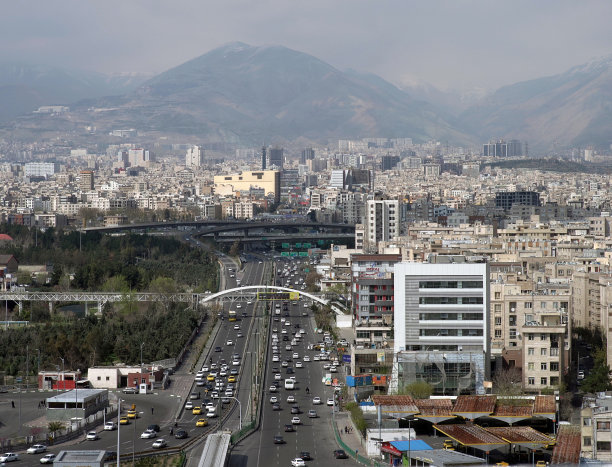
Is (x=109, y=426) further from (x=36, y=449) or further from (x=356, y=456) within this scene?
(x=356, y=456)

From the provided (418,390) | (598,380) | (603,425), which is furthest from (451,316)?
(603,425)

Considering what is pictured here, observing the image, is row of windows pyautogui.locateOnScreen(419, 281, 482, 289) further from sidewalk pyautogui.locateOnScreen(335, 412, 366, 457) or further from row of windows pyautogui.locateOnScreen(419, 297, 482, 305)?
sidewalk pyautogui.locateOnScreen(335, 412, 366, 457)

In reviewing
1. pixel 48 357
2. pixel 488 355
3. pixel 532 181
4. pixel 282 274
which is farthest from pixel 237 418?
pixel 532 181

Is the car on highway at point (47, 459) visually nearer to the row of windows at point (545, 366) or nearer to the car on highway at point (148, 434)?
the car on highway at point (148, 434)

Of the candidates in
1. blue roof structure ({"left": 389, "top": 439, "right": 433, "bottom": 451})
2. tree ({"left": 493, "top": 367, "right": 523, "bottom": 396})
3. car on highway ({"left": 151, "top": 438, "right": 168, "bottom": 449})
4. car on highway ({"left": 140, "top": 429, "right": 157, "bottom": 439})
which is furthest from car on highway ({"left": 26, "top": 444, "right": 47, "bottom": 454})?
tree ({"left": 493, "top": 367, "right": 523, "bottom": 396})

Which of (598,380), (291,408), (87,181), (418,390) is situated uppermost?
(87,181)

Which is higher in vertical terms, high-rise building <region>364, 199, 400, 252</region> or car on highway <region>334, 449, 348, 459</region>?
high-rise building <region>364, 199, 400, 252</region>

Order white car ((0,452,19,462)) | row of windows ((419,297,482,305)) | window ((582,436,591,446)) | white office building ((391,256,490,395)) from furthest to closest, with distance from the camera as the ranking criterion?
row of windows ((419,297,482,305)) < white office building ((391,256,490,395)) < white car ((0,452,19,462)) < window ((582,436,591,446))
